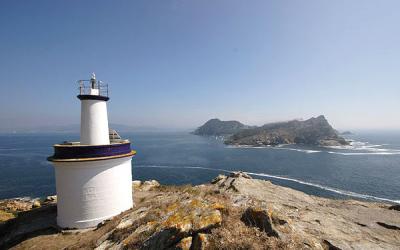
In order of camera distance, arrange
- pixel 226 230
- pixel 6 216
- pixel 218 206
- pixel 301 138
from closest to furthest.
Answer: pixel 226 230, pixel 218 206, pixel 6 216, pixel 301 138

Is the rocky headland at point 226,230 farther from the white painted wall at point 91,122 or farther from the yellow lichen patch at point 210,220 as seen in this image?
the white painted wall at point 91,122

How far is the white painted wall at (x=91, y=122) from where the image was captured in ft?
48.0

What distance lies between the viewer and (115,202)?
1465cm

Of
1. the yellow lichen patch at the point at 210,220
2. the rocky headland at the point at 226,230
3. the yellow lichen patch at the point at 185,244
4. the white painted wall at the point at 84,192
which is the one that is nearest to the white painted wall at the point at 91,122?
the white painted wall at the point at 84,192

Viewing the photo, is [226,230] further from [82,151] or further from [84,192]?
[82,151]

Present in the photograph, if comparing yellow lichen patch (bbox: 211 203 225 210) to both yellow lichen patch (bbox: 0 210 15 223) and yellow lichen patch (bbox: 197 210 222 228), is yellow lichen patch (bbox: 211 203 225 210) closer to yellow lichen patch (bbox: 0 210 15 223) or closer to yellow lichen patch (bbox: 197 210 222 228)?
yellow lichen patch (bbox: 197 210 222 228)

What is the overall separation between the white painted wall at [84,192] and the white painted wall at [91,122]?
1663 mm

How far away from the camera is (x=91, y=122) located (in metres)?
14.7

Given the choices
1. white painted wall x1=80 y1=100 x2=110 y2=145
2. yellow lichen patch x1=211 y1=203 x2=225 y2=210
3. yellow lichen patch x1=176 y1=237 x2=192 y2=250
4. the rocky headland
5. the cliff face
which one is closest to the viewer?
yellow lichen patch x1=176 y1=237 x2=192 y2=250

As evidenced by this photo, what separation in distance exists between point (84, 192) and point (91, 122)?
410 centimetres

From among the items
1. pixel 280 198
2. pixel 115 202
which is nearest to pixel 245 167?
pixel 280 198

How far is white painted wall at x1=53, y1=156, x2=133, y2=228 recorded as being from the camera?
13609 millimetres

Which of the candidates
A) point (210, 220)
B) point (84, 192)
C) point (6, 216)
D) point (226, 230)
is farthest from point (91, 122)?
point (6, 216)

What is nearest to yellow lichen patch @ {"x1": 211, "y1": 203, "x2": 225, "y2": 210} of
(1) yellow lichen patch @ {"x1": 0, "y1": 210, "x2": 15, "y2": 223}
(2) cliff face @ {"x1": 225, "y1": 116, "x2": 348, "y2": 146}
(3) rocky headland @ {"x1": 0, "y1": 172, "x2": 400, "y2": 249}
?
(3) rocky headland @ {"x1": 0, "y1": 172, "x2": 400, "y2": 249}
